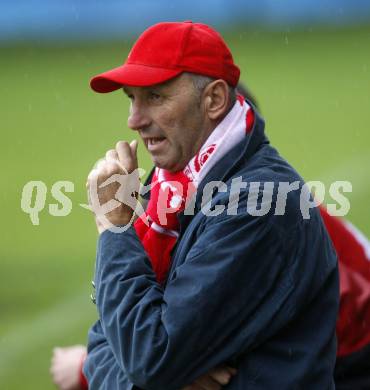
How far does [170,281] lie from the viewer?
3045 mm

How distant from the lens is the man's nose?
328 centimetres

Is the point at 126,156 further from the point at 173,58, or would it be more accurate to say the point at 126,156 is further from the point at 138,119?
the point at 173,58

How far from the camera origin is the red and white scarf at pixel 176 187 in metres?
3.24

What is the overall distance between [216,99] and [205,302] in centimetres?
A: 65

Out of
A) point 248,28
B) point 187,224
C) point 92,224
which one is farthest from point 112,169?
point 248,28

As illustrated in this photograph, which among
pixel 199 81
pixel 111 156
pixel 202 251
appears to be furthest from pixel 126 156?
pixel 202 251

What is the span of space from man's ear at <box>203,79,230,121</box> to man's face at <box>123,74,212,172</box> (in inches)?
0.9

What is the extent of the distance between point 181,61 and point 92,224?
7220 millimetres

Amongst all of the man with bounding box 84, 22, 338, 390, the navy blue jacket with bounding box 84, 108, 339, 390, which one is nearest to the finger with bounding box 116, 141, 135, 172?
the man with bounding box 84, 22, 338, 390

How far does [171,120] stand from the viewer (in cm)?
326

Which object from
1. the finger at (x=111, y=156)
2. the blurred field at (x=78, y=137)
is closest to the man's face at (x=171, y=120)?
the finger at (x=111, y=156)

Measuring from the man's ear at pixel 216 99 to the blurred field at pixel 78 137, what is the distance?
12.4 feet

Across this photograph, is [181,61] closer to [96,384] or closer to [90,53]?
[96,384]

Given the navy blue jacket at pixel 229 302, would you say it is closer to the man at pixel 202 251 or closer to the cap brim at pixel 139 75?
the man at pixel 202 251
